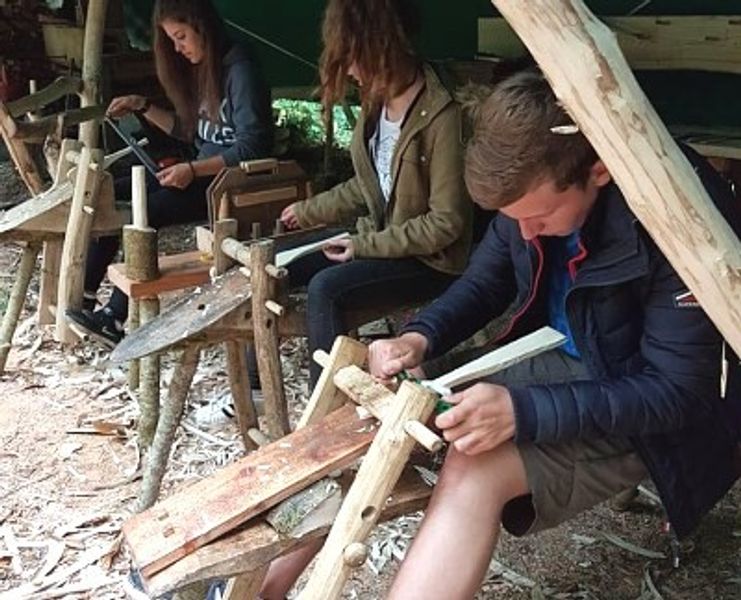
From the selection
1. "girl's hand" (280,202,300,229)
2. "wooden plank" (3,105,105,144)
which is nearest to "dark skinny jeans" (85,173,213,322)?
"wooden plank" (3,105,105,144)

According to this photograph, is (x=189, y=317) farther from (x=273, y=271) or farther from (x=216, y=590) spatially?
(x=216, y=590)

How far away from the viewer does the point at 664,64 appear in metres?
4.96

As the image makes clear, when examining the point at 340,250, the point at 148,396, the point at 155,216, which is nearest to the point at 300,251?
the point at 340,250

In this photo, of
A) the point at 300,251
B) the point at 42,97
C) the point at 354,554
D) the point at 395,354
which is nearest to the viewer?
the point at 354,554

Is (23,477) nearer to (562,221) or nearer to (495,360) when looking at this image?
(495,360)

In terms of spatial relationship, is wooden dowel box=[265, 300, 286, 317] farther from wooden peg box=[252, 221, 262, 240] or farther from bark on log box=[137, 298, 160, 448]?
bark on log box=[137, 298, 160, 448]

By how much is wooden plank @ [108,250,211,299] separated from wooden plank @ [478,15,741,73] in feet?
7.38

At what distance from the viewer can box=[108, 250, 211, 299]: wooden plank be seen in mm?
3066

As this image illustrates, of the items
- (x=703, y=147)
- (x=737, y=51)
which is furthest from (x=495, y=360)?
(x=737, y=51)

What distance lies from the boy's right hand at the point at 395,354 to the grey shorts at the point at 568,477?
38cm

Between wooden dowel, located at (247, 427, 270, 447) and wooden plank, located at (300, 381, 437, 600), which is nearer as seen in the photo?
wooden plank, located at (300, 381, 437, 600)

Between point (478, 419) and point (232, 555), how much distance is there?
0.54 metres

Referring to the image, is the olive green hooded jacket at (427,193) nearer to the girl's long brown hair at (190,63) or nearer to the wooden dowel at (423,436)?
the girl's long brown hair at (190,63)

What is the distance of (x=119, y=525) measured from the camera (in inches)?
124
